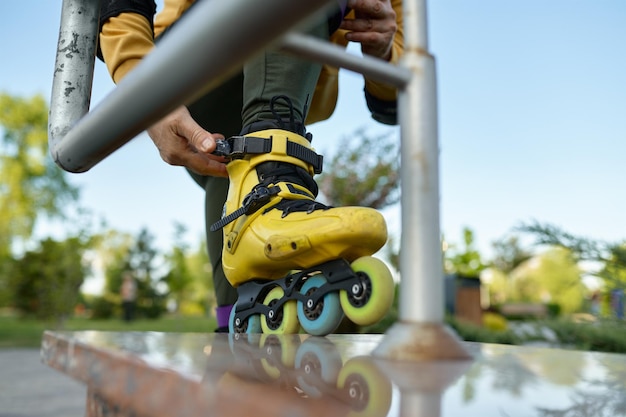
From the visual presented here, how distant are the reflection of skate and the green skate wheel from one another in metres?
0.24

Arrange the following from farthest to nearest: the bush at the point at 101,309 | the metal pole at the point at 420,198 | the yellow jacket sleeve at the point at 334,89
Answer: the bush at the point at 101,309
the yellow jacket sleeve at the point at 334,89
the metal pole at the point at 420,198

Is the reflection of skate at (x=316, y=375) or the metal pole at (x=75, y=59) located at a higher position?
the metal pole at (x=75, y=59)

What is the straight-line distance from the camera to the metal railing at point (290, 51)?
305mm

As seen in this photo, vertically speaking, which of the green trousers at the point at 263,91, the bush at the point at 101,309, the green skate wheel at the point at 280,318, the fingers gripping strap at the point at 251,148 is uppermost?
the green trousers at the point at 263,91

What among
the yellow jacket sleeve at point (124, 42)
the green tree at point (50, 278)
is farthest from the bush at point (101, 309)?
the yellow jacket sleeve at point (124, 42)

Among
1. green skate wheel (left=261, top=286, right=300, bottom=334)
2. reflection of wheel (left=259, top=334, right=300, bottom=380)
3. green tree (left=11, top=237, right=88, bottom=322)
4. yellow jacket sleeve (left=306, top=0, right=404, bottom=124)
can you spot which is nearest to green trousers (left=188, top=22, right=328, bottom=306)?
Answer: yellow jacket sleeve (left=306, top=0, right=404, bottom=124)

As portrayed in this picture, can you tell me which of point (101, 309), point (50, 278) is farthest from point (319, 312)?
point (101, 309)

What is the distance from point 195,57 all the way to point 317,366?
28cm

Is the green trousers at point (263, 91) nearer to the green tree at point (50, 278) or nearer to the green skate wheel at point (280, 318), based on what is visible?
the green skate wheel at point (280, 318)

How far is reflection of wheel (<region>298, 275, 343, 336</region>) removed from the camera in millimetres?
771

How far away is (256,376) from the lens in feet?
1.29

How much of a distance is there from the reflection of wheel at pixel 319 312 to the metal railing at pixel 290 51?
1.14 feet

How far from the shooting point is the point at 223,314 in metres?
1.26

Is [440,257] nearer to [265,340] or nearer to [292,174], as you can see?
[265,340]
